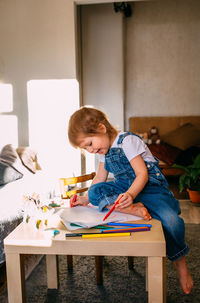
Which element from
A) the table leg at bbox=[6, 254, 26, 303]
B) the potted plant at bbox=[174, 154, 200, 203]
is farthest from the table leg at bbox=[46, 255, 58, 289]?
the potted plant at bbox=[174, 154, 200, 203]

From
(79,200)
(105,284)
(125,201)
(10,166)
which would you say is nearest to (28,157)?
(10,166)

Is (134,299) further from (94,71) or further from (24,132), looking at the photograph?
(94,71)

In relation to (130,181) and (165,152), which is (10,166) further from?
(165,152)

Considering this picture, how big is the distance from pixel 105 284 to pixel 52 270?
12.8 inches

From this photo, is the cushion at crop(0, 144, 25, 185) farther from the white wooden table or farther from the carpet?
the white wooden table

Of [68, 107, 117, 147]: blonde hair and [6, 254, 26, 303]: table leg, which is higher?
[68, 107, 117, 147]: blonde hair

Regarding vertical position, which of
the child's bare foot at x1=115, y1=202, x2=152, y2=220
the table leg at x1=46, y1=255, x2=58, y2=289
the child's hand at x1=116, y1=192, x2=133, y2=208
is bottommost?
the table leg at x1=46, y1=255, x2=58, y2=289

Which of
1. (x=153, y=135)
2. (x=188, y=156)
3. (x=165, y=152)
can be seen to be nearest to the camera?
(x=188, y=156)

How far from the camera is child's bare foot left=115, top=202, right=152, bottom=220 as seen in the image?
1.25 meters

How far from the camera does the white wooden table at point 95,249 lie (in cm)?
104

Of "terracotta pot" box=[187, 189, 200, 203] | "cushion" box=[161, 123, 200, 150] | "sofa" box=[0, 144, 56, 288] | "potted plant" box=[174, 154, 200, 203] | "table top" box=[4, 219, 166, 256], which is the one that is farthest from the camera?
"cushion" box=[161, 123, 200, 150]

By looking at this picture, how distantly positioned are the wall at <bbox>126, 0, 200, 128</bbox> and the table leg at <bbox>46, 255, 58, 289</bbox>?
4038mm

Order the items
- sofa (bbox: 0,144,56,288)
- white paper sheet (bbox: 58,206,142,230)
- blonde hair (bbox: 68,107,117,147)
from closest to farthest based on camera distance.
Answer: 1. white paper sheet (bbox: 58,206,142,230)
2. blonde hair (bbox: 68,107,117,147)
3. sofa (bbox: 0,144,56,288)

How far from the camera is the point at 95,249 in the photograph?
106 centimetres
